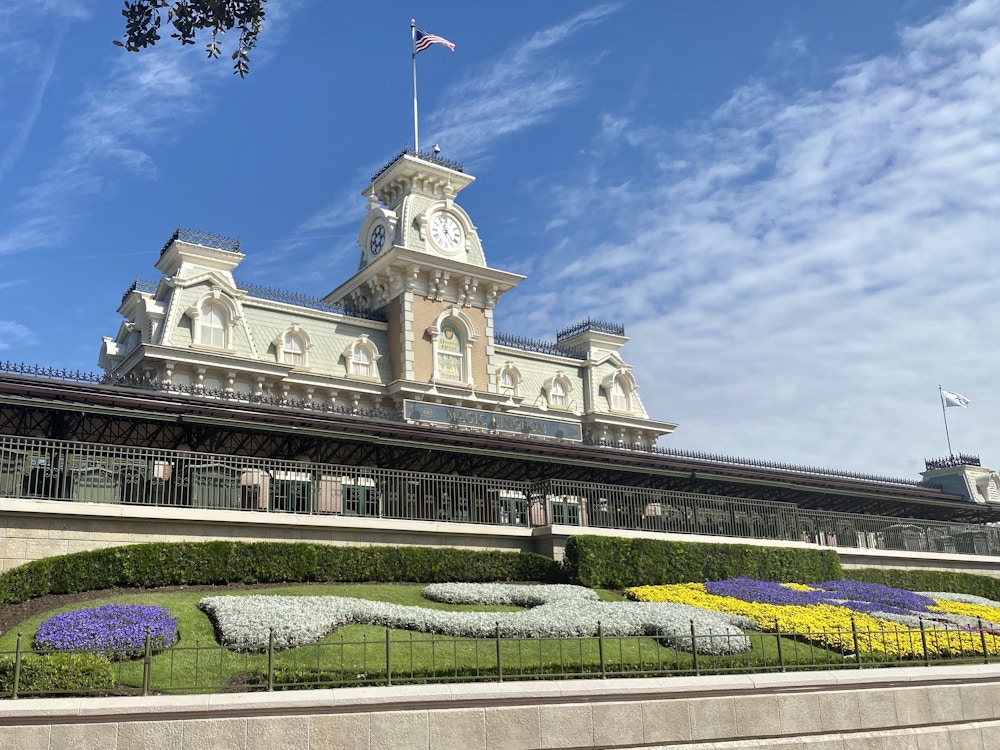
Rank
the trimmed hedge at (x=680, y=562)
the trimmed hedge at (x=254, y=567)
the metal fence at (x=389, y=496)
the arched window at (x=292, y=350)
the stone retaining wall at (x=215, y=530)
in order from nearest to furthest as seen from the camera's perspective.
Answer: the trimmed hedge at (x=254, y=567) → the stone retaining wall at (x=215, y=530) → the metal fence at (x=389, y=496) → the trimmed hedge at (x=680, y=562) → the arched window at (x=292, y=350)

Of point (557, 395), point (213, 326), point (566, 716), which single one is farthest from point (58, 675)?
point (557, 395)

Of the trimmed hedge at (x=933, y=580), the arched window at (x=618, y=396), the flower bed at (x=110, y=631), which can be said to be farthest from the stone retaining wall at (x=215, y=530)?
the arched window at (x=618, y=396)

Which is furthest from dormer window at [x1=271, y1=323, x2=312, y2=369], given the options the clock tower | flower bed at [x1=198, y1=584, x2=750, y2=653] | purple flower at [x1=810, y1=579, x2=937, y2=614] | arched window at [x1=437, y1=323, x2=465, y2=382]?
purple flower at [x1=810, y1=579, x2=937, y2=614]

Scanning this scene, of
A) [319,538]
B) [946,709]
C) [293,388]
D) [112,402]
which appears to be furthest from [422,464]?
[946,709]

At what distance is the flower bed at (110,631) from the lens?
15.9 metres

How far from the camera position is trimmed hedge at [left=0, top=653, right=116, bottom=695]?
43.8 feet

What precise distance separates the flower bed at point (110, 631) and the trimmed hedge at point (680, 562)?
12725 mm

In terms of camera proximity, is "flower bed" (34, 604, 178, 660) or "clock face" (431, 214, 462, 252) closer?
"flower bed" (34, 604, 178, 660)

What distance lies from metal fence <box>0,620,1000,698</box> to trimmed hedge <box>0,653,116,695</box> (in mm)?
27

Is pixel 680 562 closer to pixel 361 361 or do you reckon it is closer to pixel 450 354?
pixel 450 354

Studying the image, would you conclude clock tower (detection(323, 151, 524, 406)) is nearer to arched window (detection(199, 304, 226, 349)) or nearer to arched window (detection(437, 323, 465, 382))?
arched window (detection(437, 323, 465, 382))

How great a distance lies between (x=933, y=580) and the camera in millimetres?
38000

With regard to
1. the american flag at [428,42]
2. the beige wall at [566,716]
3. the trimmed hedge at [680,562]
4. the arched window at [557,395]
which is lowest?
the beige wall at [566,716]

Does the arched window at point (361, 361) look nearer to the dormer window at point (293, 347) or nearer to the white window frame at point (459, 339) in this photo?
the dormer window at point (293, 347)
